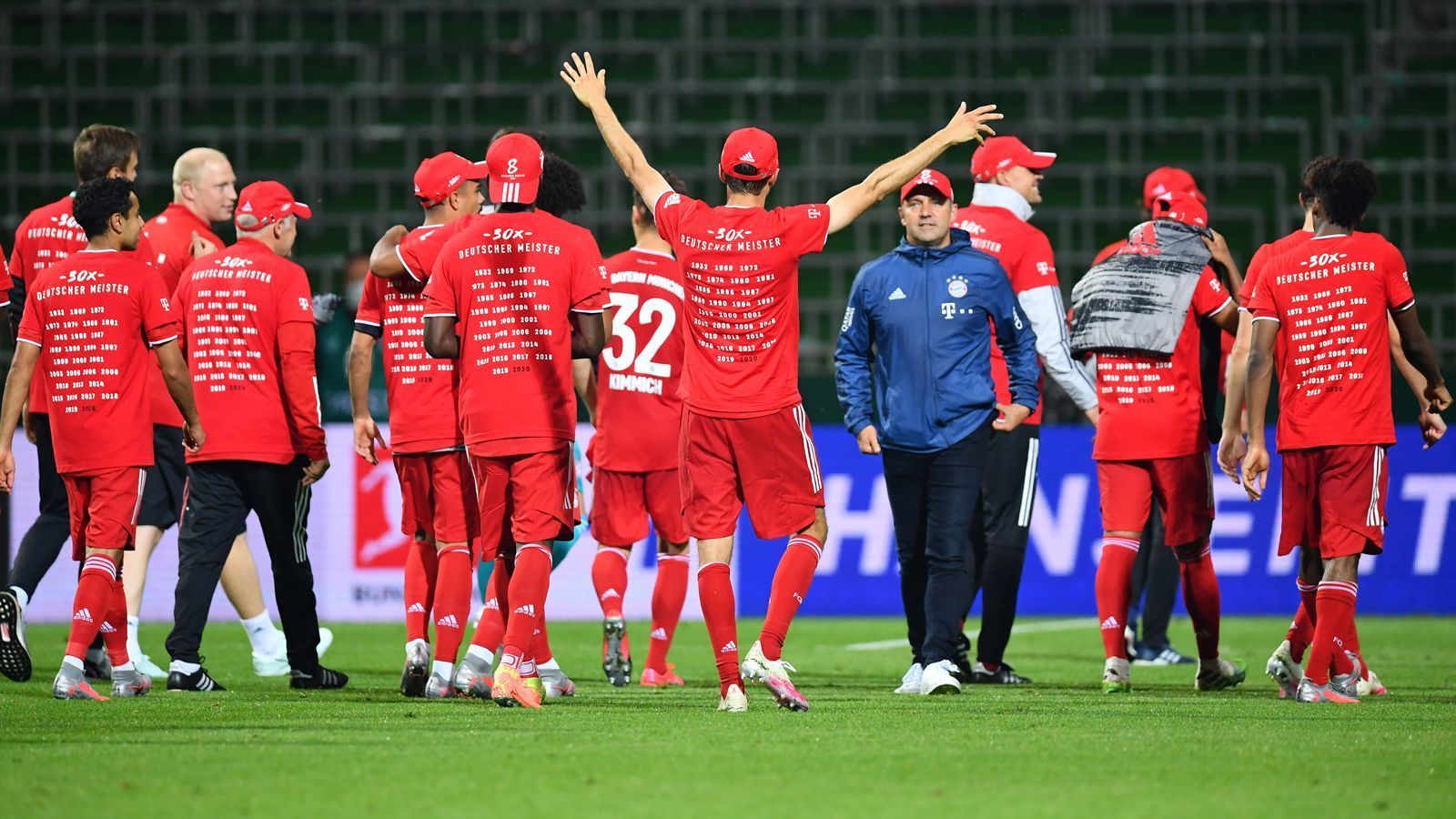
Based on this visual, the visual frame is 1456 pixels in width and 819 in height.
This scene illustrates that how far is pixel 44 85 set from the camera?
63.1 ft

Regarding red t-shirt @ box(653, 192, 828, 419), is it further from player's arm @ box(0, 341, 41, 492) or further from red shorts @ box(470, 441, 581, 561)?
player's arm @ box(0, 341, 41, 492)

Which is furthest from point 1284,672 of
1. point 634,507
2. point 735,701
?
point 634,507

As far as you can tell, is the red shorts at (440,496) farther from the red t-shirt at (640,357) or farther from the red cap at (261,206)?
the red cap at (261,206)

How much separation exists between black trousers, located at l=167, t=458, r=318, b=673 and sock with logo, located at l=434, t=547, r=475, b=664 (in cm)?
105

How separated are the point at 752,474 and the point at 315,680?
8.22 ft

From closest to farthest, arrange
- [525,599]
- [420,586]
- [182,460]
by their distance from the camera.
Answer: [525,599], [420,586], [182,460]

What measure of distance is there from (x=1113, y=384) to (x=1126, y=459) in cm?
34

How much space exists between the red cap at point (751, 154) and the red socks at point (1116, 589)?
101 inches

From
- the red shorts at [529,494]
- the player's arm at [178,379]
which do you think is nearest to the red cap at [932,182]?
the red shorts at [529,494]

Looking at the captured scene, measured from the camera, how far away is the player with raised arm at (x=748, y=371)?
662 centimetres

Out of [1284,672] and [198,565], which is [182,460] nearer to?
[198,565]

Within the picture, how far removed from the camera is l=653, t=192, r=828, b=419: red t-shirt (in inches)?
260

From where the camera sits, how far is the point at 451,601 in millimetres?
7234

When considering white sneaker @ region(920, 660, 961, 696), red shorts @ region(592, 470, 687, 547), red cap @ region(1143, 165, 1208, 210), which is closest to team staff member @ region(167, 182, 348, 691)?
red shorts @ region(592, 470, 687, 547)
